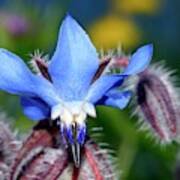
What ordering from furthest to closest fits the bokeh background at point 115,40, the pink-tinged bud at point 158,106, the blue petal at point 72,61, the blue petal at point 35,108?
the bokeh background at point 115,40 → the pink-tinged bud at point 158,106 → the blue petal at point 35,108 → the blue petal at point 72,61

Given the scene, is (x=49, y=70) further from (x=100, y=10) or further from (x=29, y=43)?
(x=100, y=10)

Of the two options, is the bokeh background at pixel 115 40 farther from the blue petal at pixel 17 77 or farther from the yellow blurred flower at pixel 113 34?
the blue petal at pixel 17 77

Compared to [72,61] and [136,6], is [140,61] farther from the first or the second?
[136,6]

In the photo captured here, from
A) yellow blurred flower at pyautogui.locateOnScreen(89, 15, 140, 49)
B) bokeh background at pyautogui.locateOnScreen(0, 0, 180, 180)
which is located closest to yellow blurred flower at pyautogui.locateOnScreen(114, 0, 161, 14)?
bokeh background at pyautogui.locateOnScreen(0, 0, 180, 180)

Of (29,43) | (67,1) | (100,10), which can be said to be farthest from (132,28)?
(100,10)

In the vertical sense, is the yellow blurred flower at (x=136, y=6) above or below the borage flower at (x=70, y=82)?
below

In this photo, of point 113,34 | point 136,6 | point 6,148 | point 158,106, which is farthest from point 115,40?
point 6,148

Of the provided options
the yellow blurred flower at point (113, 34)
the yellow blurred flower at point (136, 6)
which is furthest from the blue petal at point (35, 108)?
the yellow blurred flower at point (136, 6)
